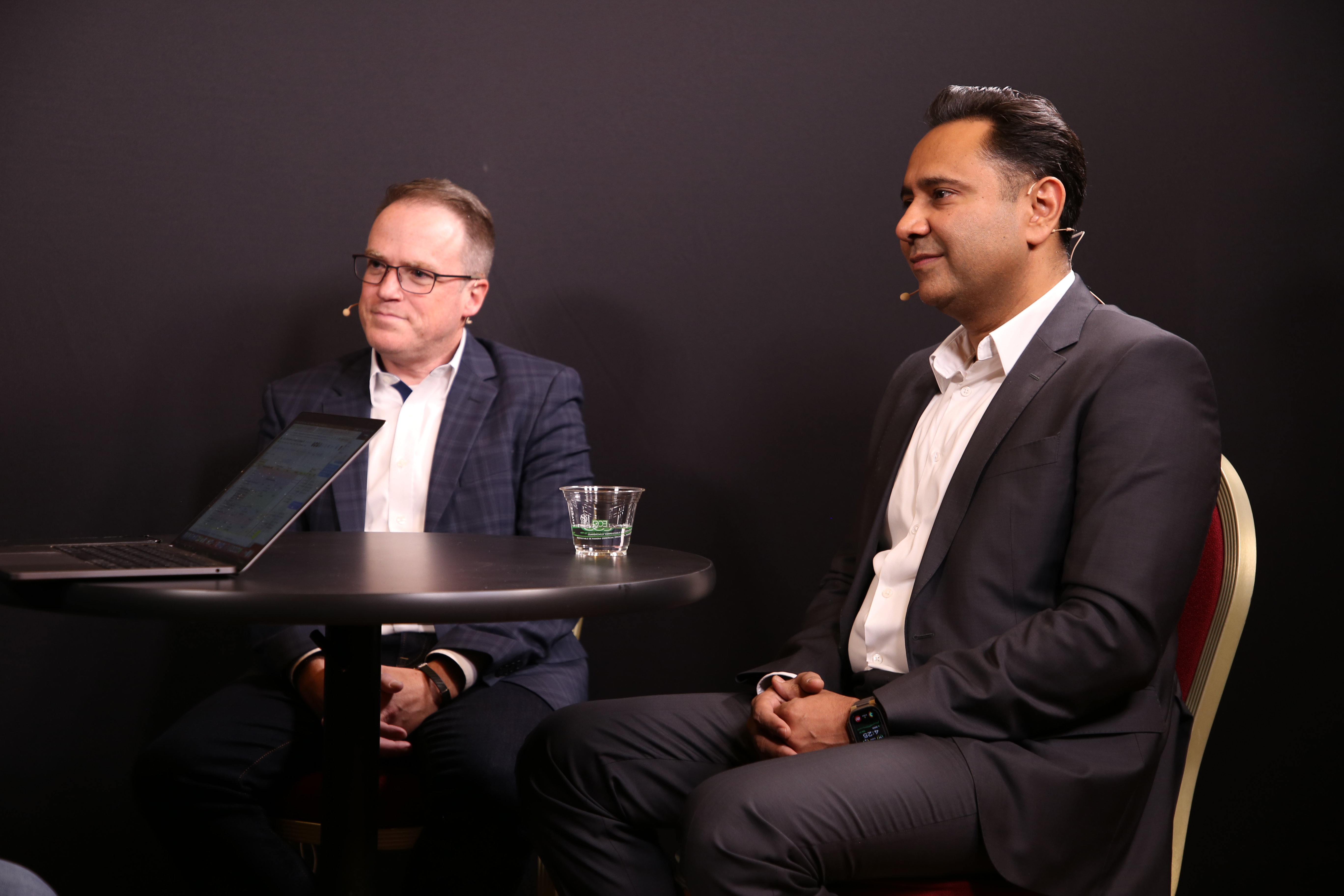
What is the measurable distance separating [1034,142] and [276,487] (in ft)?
4.19

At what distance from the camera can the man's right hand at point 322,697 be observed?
171cm

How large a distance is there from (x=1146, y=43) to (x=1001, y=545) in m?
1.59

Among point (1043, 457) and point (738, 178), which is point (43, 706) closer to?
point (738, 178)

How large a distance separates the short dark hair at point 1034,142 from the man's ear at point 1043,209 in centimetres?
1

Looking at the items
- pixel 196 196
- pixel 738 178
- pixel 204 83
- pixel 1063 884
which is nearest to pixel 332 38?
pixel 204 83

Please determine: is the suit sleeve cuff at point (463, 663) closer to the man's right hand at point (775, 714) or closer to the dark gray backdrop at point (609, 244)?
the man's right hand at point (775, 714)

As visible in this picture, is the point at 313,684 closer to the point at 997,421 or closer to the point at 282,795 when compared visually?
the point at 282,795

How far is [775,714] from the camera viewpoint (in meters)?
1.45

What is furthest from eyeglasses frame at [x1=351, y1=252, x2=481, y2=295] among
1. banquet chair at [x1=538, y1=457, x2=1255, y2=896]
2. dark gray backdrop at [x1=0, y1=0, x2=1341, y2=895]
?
banquet chair at [x1=538, y1=457, x2=1255, y2=896]

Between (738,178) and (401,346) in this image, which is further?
(738,178)

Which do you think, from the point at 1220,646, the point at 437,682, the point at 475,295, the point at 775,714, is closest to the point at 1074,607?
the point at 1220,646

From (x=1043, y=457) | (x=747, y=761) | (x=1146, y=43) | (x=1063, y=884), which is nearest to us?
(x=1063, y=884)

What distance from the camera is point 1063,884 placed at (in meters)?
1.23

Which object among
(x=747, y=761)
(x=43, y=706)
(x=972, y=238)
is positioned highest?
(x=972, y=238)
